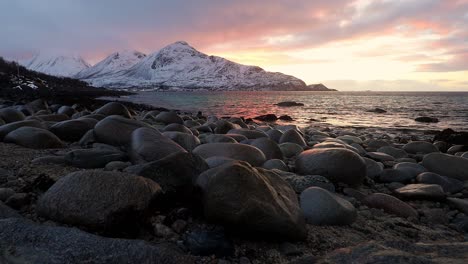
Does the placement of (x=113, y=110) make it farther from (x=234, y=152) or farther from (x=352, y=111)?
(x=352, y=111)

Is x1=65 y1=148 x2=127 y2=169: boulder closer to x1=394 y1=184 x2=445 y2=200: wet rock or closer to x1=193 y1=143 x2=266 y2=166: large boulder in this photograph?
x1=193 y1=143 x2=266 y2=166: large boulder

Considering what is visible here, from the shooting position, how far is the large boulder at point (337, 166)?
515 centimetres

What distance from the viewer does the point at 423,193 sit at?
484 cm

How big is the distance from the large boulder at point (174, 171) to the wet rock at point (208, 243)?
687 mm

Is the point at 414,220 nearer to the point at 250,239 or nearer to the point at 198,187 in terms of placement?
the point at 250,239

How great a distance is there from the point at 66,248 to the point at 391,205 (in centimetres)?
364

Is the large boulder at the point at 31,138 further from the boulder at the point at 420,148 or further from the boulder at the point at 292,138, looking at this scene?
the boulder at the point at 420,148

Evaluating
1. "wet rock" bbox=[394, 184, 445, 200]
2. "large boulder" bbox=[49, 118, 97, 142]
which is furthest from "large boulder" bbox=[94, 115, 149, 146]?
"wet rock" bbox=[394, 184, 445, 200]

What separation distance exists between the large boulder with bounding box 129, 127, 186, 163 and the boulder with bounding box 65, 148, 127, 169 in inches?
9.5

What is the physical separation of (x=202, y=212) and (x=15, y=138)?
4254 mm

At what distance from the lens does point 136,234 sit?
2.73 metres

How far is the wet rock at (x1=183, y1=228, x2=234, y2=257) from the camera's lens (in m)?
2.60

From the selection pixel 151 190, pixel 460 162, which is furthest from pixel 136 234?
pixel 460 162

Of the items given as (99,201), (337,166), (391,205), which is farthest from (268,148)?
(99,201)
